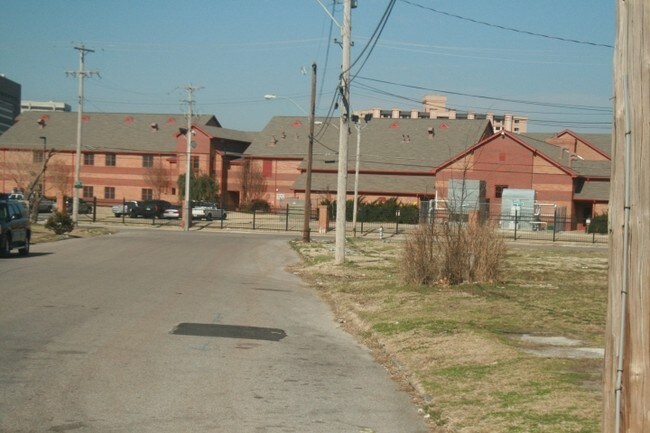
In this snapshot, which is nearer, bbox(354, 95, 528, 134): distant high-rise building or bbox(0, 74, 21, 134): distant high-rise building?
bbox(354, 95, 528, 134): distant high-rise building

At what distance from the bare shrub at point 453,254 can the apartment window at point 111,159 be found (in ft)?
238

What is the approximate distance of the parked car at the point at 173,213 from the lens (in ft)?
238

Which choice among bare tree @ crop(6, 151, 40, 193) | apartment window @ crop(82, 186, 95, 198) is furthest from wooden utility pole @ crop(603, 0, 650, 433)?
apartment window @ crop(82, 186, 95, 198)

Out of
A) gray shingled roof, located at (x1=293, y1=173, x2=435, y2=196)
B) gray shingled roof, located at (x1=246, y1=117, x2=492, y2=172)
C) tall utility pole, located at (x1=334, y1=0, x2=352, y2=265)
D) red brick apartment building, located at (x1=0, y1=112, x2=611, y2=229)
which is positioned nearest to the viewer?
tall utility pole, located at (x1=334, y1=0, x2=352, y2=265)

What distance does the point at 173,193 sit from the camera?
87.8m

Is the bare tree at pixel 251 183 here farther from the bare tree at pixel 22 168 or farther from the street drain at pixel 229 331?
the street drain at pixel 229 331

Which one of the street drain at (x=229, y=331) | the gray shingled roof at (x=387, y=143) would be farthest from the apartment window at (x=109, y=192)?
→ the street drain at (x=229, y=331)

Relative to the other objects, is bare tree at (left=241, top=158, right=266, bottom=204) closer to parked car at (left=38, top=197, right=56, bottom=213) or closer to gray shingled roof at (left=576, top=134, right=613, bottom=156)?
parked car at (left=38, top=197, right=56, bottom=213)

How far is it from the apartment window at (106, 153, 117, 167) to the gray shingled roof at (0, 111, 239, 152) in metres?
0.62

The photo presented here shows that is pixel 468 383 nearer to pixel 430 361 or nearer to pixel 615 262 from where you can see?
pixel 430 361

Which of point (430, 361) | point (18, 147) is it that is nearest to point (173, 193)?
point (18, 147)

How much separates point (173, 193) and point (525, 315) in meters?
75.3

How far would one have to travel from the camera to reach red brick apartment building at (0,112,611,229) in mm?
67125

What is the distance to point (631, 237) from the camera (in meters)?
4.43
